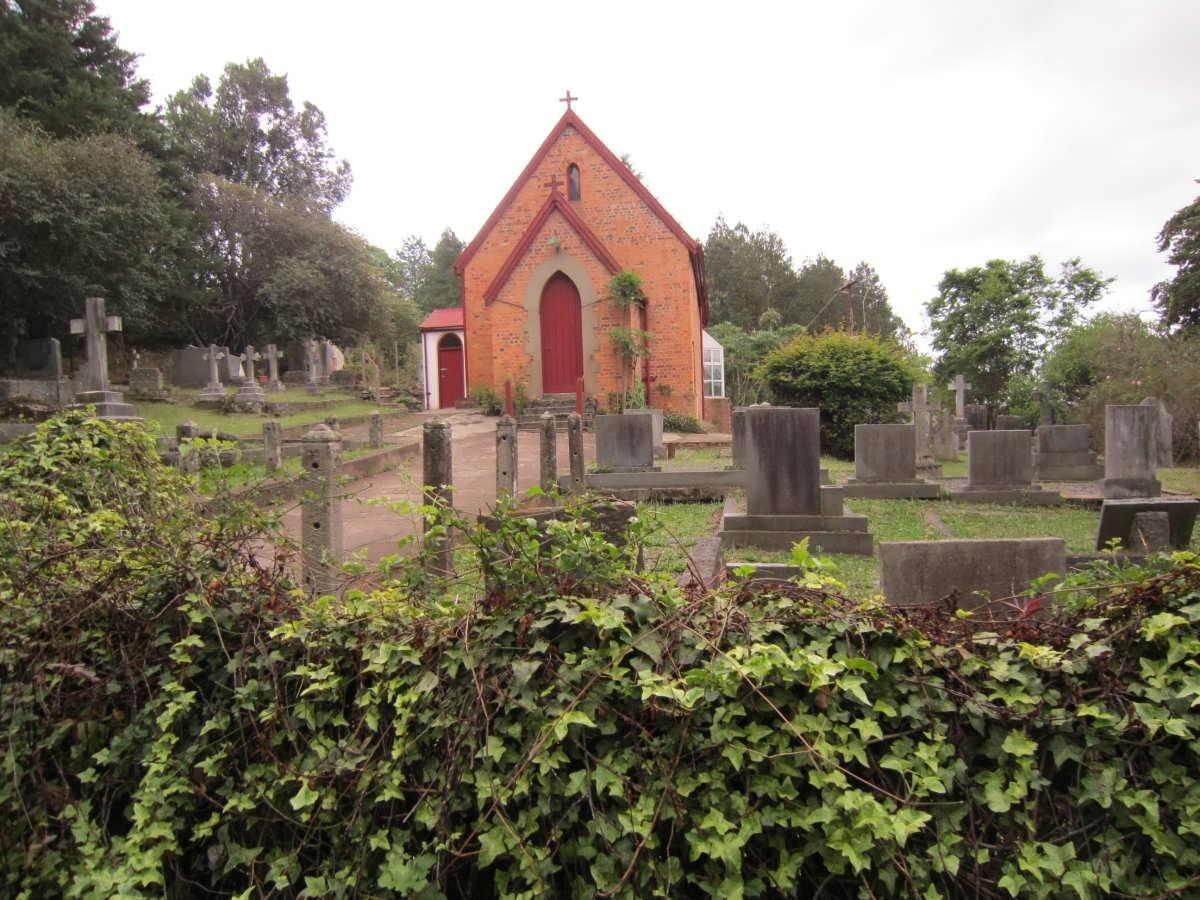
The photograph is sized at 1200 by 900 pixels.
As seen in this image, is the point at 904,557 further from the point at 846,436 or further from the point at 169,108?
the point at 169,108

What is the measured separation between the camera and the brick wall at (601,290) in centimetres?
2406

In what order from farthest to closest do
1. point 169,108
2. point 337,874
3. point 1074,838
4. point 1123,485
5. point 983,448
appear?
point 169,108
point 983,448
point 1123,485
point 337,874
point 1074,838

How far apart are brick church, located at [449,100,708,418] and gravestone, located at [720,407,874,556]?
594 inches

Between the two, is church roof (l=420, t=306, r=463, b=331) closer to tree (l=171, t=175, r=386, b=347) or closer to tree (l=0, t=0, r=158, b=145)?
tree (l=171, t=175, r=386, b=347)

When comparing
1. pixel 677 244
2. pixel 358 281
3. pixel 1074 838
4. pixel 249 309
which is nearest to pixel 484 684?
pixel 1074 838

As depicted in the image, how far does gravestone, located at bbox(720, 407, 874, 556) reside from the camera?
863 centimetres

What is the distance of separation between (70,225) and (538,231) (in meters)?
13.1

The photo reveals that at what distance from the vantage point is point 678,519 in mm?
10250

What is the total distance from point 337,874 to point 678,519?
8127mm

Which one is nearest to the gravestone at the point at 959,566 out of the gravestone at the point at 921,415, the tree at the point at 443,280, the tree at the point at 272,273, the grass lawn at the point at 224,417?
the gravestone at the point at 921,415

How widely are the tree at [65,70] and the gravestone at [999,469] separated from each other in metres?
28.4

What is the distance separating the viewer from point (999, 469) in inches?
483

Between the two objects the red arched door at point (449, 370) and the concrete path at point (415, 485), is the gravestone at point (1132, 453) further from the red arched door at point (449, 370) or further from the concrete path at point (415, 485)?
the red arched door at point (449, 370)

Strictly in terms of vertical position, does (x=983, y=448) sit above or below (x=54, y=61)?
below
